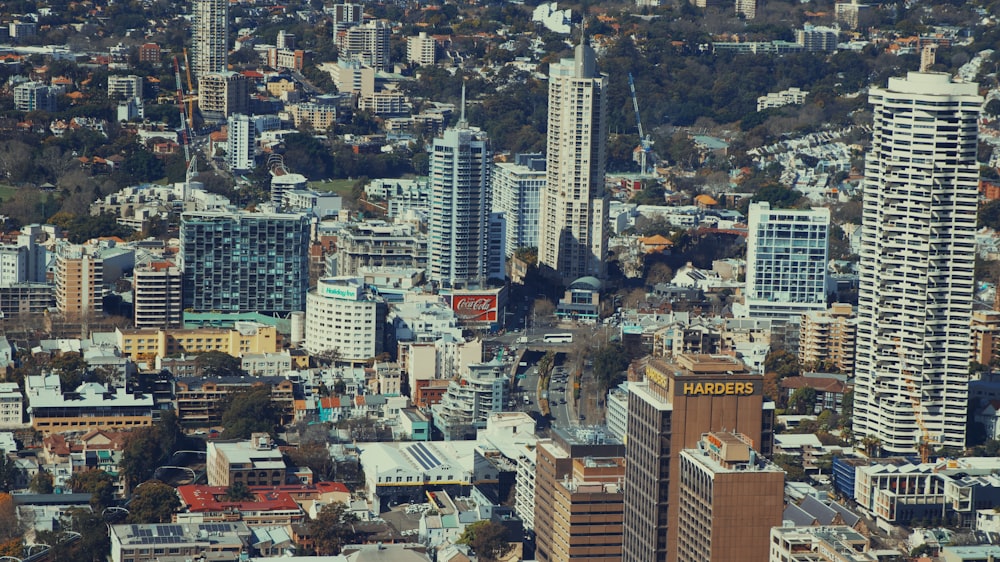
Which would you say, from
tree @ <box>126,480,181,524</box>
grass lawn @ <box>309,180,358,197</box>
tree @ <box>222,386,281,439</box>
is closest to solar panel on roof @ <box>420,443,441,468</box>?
tree @ <box>222,386,281,439</box>

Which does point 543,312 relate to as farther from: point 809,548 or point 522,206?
point 809,548

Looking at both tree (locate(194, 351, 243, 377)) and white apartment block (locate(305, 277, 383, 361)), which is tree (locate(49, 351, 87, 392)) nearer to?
tree (locate(194, 351, 243, 377))

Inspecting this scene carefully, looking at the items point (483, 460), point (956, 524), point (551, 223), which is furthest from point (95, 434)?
point (551, 223)

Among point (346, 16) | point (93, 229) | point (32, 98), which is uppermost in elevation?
point (346, 16)

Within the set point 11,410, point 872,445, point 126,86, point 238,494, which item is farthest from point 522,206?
point 238,494

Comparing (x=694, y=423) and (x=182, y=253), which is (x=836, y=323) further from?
(x=694, y=423)

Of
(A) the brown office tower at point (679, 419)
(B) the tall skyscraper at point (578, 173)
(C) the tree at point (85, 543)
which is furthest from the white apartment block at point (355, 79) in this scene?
(A) the brown office tower at point (679, 419)
